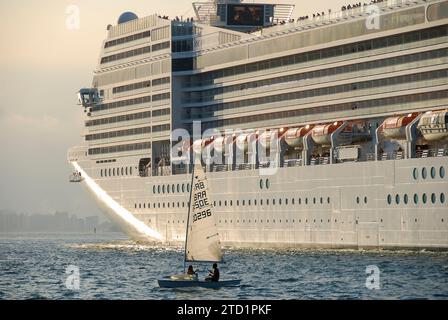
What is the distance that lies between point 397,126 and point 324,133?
21.3 ft

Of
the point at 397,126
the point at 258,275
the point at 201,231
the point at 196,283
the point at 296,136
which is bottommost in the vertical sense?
the point at 258,275

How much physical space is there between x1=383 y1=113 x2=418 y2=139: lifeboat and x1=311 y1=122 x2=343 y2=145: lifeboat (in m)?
4.65

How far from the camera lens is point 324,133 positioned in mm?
84500

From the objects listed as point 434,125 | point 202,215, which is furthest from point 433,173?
point 202,215

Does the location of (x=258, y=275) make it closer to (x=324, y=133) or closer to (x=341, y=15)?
(x=324, y=133)

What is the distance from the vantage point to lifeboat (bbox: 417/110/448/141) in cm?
7656

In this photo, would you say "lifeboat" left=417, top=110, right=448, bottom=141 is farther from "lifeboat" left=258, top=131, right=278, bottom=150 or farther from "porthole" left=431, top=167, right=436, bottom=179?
"lifeboat" left=258, top=131, right=278, bottom=150

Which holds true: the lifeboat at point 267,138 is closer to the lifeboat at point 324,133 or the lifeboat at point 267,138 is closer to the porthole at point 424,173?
the lifeboat at point 324,133

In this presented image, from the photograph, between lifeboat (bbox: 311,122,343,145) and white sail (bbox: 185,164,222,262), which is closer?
white sail (bbox: 185,164,222,262)

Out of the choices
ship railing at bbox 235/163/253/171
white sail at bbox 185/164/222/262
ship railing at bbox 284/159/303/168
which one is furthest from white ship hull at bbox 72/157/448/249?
white sail at bbox 185/164/222/262

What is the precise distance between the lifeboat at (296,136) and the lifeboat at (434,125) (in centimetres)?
1067
